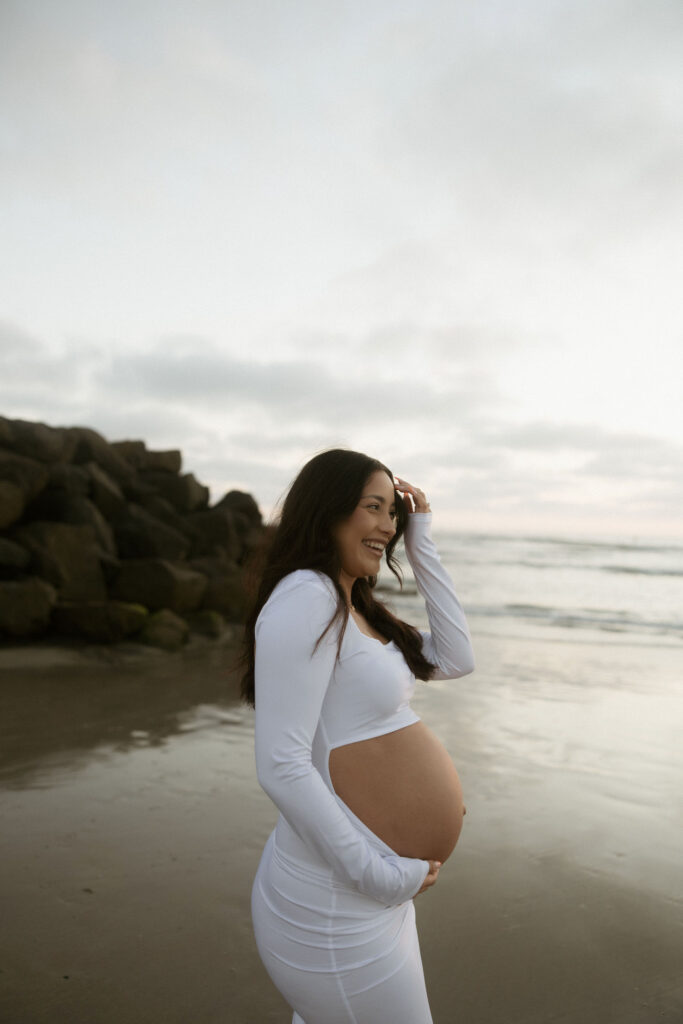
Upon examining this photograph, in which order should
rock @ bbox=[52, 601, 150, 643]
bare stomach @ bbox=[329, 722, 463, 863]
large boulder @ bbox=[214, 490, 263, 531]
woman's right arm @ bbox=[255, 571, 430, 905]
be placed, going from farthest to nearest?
large boulder @ bbox=[214, 490, 263, 531] → rock @ bbox=[52, 601, 150, 643] → bare stomach @ bbox=[329, 722, 463, 863] → woman's right arm @ bbox=[255, 571, 430, 905]

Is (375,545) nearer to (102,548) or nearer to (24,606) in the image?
(24,606)

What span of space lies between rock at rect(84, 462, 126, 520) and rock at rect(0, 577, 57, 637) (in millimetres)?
2913

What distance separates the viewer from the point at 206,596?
13.2 m

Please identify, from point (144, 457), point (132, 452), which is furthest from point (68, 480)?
point (144, 457)

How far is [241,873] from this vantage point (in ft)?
14.4

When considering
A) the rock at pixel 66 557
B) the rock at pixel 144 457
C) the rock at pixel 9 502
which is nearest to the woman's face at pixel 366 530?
the rock at pixel 66 557

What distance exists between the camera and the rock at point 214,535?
14461mm

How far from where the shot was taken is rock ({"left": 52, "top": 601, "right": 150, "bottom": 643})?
1051cm

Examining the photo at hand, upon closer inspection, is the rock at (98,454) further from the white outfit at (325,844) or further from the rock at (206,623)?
the white outfit at (325,844)

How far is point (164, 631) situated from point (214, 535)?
3.57m

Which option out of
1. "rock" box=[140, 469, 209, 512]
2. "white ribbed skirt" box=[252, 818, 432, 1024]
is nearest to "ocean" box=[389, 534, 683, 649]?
"rock" box=[140, 469, 209, 512]

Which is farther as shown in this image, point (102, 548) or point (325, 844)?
point (102, 548)

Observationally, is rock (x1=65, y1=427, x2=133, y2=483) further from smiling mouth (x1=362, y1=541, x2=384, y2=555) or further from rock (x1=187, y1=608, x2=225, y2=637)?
smiling mouth (x1=362, y1=541, x2=384, y2=555)

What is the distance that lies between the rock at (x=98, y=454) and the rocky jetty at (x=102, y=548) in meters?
0.02
